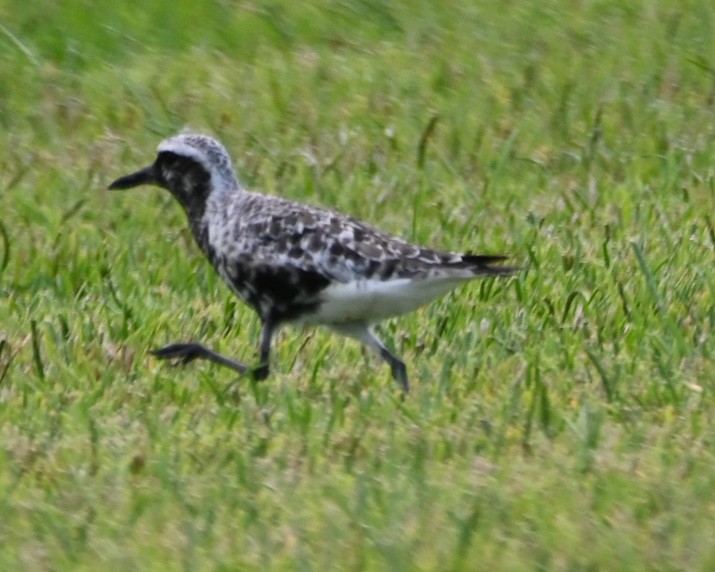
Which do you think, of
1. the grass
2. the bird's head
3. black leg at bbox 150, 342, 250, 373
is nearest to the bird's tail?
the grass

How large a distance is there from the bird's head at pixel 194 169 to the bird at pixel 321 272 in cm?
30

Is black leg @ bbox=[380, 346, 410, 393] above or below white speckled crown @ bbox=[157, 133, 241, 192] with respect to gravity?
below

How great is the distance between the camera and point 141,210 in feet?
31.2

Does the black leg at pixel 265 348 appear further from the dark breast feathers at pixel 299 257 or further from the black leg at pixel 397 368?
the black leg at pixel 397 368

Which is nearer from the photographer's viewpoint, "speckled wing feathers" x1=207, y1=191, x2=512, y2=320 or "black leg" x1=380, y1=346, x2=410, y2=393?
"black leg" x1=380, y1=346, x2=410, y2=393

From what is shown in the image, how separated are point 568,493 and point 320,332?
7.83 ft

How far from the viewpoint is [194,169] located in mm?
7746

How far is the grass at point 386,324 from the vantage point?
5559mm

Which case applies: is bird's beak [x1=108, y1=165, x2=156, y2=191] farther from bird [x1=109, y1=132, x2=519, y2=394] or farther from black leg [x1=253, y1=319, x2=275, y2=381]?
black leg [x1=253, y1=319, x2=275, y2=381]

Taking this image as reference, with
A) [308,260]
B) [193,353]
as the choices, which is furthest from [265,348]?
[308,260]

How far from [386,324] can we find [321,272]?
2.99 feet

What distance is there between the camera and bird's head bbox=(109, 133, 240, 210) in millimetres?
7711

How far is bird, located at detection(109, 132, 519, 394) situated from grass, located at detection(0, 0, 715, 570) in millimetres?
178

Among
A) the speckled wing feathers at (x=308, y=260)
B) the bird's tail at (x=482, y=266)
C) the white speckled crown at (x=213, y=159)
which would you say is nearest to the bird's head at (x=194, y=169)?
the white speckled crown at (x=213, y=159)
